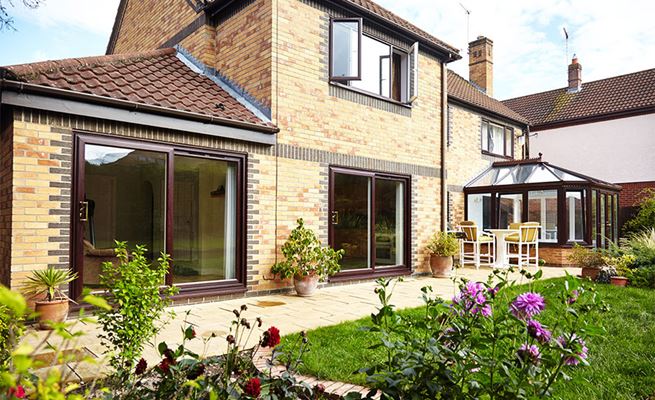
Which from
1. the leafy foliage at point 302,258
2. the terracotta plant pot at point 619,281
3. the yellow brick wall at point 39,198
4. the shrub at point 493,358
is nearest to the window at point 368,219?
the leafy foliage at point 302,258

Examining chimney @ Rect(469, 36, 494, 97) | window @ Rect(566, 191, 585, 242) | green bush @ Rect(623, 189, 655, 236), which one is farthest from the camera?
chimney @ Rect(469, 36, 494, 97)

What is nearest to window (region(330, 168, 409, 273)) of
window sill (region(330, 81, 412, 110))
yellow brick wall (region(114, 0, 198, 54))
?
window sill (region(330, 81, 412, 110))

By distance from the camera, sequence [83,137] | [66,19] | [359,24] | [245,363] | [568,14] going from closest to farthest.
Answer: [245,363], [83,137], [359,24], [66,19], [568,14]

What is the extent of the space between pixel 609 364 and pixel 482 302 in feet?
7.60

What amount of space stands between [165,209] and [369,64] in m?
5.09

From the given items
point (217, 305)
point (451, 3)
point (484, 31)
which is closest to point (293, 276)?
point (217, 305)

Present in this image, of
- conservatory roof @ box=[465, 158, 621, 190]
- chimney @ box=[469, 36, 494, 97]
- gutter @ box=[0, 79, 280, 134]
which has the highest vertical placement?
chimney @ box=[469, 36, 494, 97]

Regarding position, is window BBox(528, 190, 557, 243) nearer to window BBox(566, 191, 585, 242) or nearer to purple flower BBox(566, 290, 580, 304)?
window BBox(566, 191, 585, 242)

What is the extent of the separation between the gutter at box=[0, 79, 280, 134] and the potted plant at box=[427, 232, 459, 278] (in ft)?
15.1

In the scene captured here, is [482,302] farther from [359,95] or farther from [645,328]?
[359,95]

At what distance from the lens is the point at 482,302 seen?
210 centimetres

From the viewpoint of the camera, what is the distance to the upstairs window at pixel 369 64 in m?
8.11

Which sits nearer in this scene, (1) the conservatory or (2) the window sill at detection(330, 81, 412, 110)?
(2) the window sill at detection(330, 81, 412, 110)

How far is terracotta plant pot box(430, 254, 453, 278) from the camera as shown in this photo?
945 cm
